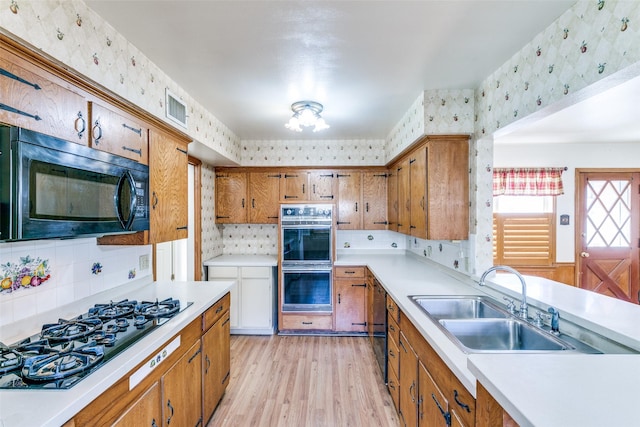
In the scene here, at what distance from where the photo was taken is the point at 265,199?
394 cm

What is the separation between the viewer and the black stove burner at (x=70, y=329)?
1.29 metres

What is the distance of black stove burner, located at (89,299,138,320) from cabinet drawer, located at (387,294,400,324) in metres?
1.66

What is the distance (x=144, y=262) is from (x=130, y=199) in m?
0.94

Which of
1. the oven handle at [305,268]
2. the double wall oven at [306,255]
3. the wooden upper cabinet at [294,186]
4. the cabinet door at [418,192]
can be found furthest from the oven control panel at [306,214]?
the cabinet door at [418,192]

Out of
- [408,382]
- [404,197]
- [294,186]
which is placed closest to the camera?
[408,382]

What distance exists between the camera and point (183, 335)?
165 centimetres

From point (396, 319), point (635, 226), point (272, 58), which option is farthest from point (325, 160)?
point (635, 226)

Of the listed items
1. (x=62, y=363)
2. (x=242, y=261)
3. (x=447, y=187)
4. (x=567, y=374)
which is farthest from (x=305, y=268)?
(x=567, y=374)

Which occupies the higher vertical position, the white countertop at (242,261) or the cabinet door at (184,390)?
the white countertop at (242,261)

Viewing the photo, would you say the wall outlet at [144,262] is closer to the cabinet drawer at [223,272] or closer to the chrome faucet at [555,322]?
the cabinet drawer at [223,272]

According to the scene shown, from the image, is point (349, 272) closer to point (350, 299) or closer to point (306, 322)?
point (350, 299)

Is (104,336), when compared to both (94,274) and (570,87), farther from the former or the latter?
(570,87)

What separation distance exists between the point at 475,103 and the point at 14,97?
275 centimetres

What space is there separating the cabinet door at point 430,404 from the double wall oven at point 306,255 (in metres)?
2.07
